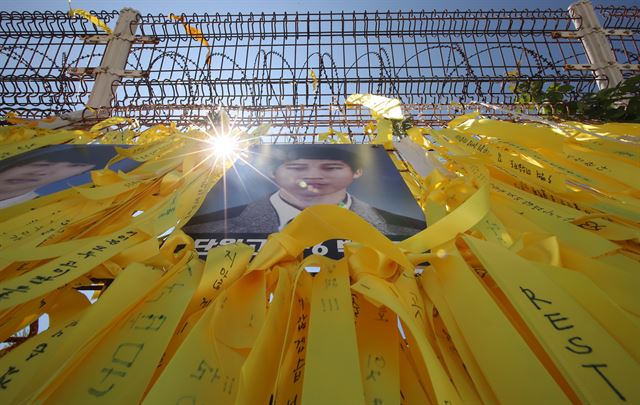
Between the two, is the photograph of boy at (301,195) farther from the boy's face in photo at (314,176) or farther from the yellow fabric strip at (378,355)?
the yellow fabric strip at (378,355)

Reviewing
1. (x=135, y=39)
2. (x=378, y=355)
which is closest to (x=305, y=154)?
(x=378, y=355)

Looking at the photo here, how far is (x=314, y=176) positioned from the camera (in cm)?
96

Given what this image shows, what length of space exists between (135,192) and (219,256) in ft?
1.38

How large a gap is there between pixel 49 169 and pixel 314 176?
33.3 inches

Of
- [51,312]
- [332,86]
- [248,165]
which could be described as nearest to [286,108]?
[332,86]

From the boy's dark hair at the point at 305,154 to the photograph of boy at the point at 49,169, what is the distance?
0.44 meters

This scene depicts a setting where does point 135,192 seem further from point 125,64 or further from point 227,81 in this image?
point 125,64

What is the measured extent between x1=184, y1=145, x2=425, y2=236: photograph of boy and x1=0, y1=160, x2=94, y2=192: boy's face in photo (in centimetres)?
52

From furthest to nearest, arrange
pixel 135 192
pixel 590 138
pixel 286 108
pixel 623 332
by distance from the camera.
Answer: pixel 286 108, pixel 590 138, pixel 135 192, pixel 623 332

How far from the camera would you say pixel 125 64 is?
2234 mm

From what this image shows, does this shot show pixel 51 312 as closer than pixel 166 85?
Yes

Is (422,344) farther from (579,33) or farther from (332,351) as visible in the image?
(579,33)

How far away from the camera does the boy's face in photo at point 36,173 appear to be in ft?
3.05

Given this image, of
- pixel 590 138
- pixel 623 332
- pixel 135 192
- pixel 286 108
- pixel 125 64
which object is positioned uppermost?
pixel 125 64
